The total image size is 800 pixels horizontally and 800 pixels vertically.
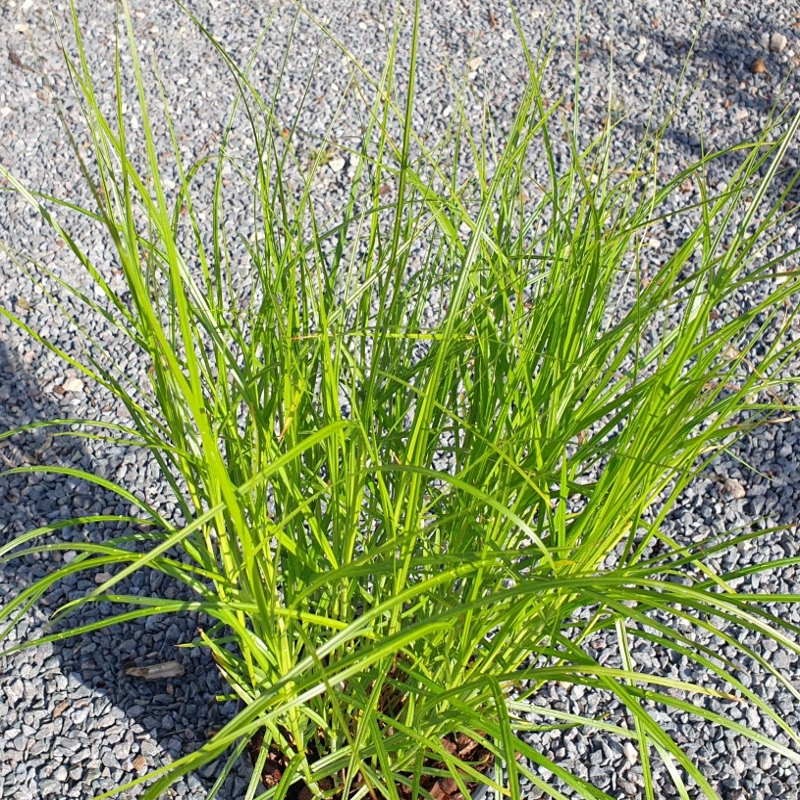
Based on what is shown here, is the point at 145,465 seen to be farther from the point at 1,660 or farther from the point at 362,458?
the point at 362,458

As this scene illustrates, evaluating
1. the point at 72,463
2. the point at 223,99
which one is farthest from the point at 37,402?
the point at 223,99

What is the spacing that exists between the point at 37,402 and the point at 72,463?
0.72 ft

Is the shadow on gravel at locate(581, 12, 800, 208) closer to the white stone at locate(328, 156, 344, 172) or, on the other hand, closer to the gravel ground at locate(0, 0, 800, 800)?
the gravel ground at locate(0, 0, 800, 800)

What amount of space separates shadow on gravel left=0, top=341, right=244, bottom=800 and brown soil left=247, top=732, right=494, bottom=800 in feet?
0.52

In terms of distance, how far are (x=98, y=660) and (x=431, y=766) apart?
69 cm

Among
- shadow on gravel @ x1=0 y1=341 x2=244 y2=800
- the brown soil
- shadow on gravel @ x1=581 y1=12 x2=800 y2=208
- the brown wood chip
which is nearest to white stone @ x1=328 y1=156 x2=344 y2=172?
shadow on gravel @ x1=581 y1=12 x2=800 y2=208

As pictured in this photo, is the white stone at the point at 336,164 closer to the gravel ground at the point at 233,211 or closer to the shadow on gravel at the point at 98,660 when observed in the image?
the gravel ground at the point at 233,211

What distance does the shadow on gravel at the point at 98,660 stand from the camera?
1.75 m

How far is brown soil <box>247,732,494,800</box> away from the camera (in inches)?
59.8

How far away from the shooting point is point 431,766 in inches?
60.7

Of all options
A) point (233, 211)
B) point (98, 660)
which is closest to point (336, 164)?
point (233, 211)

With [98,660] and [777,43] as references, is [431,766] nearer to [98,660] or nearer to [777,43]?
[98,660]

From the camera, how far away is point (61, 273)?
2.60 meters

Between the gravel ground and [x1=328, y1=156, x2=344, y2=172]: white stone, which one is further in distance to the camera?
[x1=328, y1=156, x2=344, y2=172]: white stone
